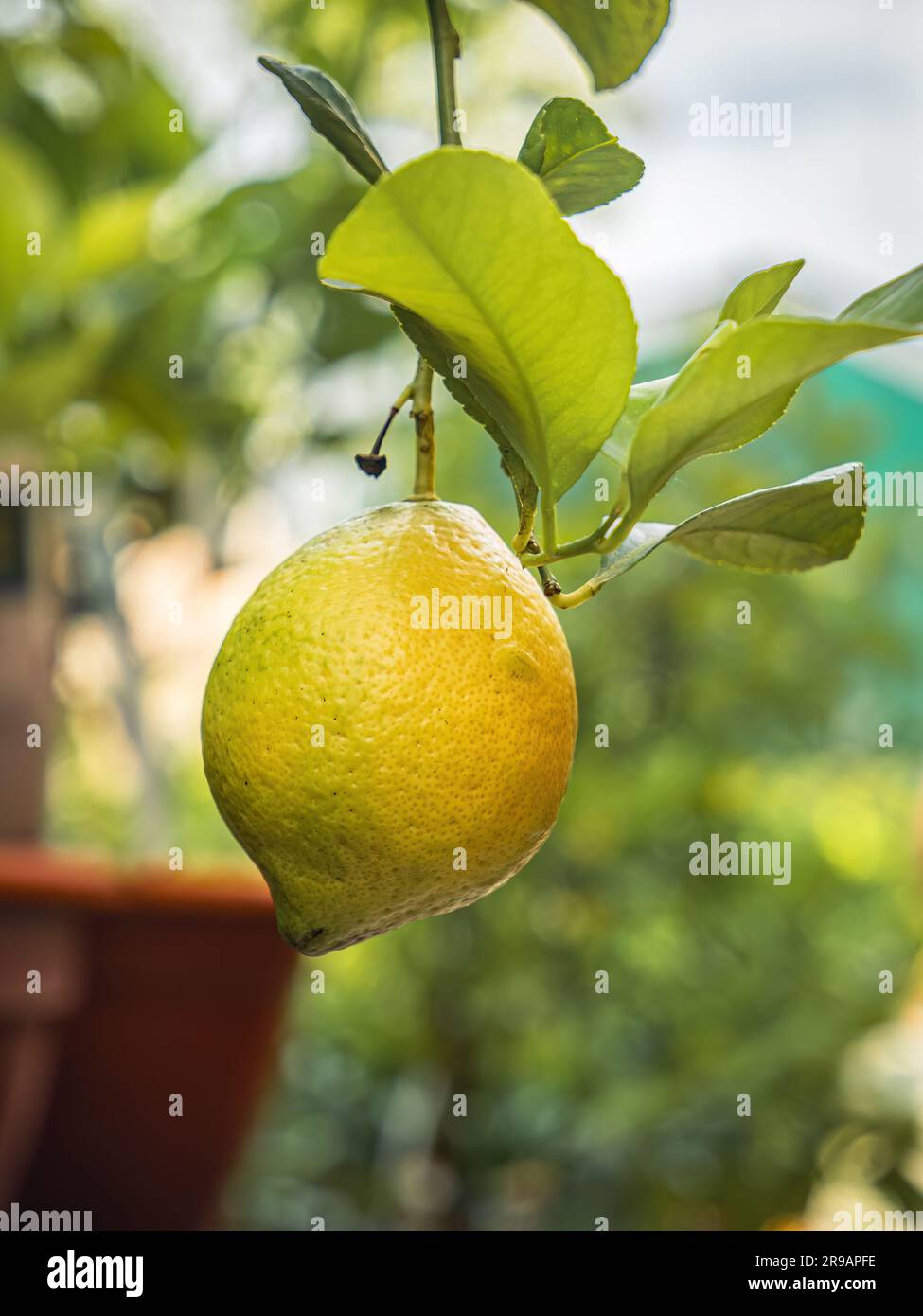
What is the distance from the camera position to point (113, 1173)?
1.06 metres

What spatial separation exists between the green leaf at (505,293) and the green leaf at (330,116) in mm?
36

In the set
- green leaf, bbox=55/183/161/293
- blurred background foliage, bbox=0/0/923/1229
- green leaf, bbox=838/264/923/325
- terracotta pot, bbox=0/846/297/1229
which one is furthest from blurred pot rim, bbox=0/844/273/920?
green leaf, bbox=838/264/923/325

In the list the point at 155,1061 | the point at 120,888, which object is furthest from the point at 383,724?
the point at 155,1061

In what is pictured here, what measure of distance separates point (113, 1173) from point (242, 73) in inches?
46.4

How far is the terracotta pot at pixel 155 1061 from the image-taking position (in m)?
1.01

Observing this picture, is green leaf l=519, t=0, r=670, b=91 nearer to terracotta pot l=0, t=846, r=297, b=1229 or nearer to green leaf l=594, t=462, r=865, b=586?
green leaf l=594, t=462, r=865, b=586

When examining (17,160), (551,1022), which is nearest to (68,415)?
(17,160)

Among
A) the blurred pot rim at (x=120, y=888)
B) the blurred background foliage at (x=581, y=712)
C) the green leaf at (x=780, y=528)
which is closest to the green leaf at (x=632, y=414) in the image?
the green leaf at (x=780, y=528)

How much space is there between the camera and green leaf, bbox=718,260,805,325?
0.28 m

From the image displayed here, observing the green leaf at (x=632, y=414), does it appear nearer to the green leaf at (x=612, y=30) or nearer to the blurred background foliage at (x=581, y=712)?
the green leaf at (x=612, y=30)

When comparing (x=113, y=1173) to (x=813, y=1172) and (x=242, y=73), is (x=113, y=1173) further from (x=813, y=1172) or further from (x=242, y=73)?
(x=242, y=73)

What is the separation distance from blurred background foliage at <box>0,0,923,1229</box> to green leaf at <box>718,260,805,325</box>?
0.93 metres

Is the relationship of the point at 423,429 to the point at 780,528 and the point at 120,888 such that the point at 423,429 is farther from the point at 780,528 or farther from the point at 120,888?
the point at 120,888

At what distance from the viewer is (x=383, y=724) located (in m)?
0.26
